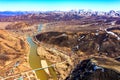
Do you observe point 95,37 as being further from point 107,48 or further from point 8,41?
point 8,41

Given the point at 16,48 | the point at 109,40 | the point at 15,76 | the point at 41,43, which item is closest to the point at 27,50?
the point at 16,48

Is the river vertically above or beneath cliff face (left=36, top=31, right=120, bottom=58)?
beneath

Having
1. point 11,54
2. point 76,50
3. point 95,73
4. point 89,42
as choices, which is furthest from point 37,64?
point 89,42

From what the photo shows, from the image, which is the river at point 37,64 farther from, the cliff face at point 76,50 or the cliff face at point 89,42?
the cliff face at point 89,42

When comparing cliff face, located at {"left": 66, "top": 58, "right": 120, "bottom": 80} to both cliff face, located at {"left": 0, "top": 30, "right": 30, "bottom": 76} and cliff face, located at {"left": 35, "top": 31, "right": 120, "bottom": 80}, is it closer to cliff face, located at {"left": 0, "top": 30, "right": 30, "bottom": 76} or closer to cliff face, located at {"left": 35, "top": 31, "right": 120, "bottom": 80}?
cliff face, located at {"left": 35, "top": 31, "right": 120, "bottom": 80}

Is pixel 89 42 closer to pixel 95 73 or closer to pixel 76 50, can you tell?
pixel 76 50

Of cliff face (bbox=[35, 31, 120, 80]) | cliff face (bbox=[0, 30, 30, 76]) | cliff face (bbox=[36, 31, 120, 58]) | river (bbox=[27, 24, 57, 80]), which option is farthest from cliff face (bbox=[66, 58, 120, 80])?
cliff face (bbox=[36, 31, 120, 58])

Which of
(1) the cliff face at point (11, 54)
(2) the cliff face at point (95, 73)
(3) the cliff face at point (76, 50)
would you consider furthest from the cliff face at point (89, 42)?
(2) the cliff face at point (95, 73)

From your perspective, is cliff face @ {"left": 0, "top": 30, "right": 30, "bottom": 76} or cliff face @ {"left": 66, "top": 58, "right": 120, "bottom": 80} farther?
cliff face @ {"left": 0, "top": 30, "right": 30, "bottom": 76}
